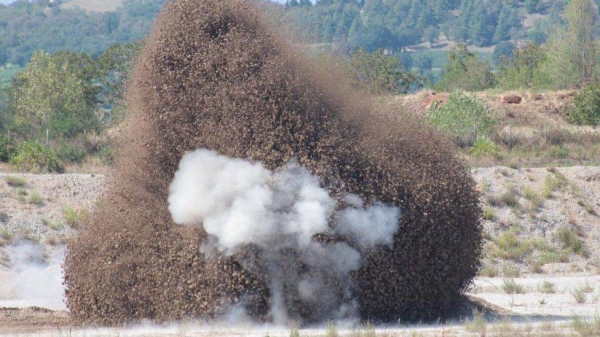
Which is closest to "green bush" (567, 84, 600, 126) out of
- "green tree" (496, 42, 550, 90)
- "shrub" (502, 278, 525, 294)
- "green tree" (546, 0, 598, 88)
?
"green tree" (546, 0, 598, 88)

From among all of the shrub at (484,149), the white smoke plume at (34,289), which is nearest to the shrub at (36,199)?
the white smoke plume at (34,289)

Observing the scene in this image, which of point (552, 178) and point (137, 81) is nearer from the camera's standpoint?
point (137, 81)

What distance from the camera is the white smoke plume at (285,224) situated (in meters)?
13.0

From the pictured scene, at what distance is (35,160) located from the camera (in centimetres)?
3703

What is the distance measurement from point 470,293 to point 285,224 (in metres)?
6.74

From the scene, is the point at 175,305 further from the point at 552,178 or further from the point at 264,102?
the point at 552,178

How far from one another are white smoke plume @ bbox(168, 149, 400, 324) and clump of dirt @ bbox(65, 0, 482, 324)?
15 cm

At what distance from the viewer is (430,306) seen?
46.5 feet

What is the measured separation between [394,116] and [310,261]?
2899 millimetres

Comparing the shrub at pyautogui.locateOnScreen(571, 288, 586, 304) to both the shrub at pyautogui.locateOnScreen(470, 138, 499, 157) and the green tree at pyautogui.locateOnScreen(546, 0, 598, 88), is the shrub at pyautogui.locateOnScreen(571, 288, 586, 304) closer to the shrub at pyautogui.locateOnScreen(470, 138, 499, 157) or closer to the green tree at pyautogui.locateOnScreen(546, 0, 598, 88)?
the shrub at pyautogui.locateOnScreen(470, 138, 499, 157)

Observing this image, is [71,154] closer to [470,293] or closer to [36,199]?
[36,199]

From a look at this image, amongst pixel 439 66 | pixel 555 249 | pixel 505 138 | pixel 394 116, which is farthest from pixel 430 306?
pixel 439 66

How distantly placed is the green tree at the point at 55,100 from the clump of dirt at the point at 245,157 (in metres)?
34.8

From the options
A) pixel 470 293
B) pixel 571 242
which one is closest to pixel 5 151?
pixel 571 242
